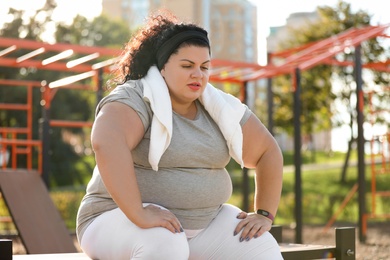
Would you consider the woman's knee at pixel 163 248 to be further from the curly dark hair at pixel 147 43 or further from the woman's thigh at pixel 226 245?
the curly dark hair at pixel 147 43

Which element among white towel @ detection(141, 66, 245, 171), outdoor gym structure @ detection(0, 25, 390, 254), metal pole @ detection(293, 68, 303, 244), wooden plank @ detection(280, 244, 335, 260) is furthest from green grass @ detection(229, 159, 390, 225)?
white towel @ detection(141, 66, 245, 171)

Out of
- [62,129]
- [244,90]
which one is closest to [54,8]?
[62,129]

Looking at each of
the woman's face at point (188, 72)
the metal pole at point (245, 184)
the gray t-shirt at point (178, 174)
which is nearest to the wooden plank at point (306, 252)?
the gray t-shirt at point (178, 174)

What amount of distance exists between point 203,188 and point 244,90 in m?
6.95

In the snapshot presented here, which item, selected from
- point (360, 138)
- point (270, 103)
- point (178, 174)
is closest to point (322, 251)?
point (178, 174)

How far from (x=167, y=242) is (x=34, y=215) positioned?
11.8 ft

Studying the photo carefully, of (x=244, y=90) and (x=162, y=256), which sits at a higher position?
(x=244, y=90)

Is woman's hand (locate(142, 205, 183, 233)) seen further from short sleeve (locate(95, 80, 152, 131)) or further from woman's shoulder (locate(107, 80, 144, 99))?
woman's shoulder (locate(107, 80, 144, 99))

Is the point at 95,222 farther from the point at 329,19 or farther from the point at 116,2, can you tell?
the point at 116,2

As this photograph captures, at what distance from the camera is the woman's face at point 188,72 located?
2869 millimetres

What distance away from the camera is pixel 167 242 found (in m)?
2.67

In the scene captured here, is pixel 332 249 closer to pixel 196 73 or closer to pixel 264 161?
pixel 264 161

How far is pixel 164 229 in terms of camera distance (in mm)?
2697

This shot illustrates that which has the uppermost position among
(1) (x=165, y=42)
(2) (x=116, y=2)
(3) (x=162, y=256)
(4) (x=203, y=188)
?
(2) (x=116, y=2)
